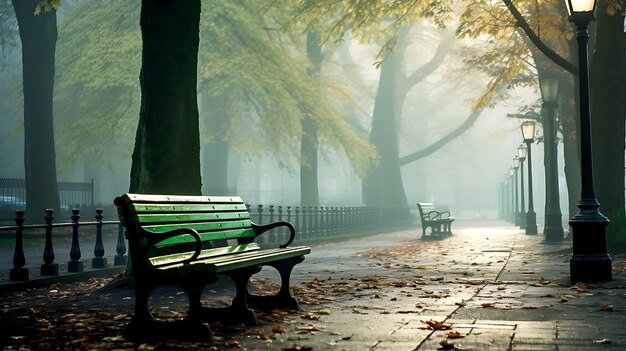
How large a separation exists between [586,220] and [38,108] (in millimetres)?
17157

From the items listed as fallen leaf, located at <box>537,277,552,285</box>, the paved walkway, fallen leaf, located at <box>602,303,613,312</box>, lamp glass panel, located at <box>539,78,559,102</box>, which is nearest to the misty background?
lamp glass panel, located at <box>539,78,559,102</box>

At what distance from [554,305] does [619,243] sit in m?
7.67

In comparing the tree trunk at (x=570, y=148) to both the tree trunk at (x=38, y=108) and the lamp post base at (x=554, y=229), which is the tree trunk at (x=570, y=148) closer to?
the lamp post base at (x=554, y=229)

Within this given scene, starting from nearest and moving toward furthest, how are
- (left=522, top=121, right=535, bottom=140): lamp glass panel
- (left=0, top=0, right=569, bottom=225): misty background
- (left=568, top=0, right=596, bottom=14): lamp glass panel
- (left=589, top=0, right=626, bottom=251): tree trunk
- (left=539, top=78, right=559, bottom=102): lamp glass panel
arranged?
(left=568, top=0, right=596, bottom=14): lamp glass panel, (left=589, top=0, right=626, bottom=251): tree trunk, (left=539, top=78, right=559, bottom=102): lamp glass panel, (left=0, top=0, right=569, bottom=225): misty background, (left=522, top=121, right=535, bottom=140): lamp glass panel

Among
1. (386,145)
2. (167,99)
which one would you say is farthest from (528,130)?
(167,99)

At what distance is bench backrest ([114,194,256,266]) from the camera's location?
6.19 m

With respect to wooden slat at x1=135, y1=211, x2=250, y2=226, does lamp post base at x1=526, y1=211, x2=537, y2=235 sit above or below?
below

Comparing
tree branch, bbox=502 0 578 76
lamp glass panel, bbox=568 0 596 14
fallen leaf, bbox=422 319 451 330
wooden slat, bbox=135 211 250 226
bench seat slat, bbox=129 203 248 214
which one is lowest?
fallen leaf, bbox=422 319 451 330

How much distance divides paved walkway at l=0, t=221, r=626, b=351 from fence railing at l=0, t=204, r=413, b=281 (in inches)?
100

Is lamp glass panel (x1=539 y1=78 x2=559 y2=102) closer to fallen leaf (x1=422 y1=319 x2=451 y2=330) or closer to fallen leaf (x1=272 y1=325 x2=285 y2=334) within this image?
fallen leaf (x1=422 y1=319 x2=451 y2=330)

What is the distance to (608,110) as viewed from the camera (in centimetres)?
1452

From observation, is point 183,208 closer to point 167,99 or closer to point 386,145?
point 167,99

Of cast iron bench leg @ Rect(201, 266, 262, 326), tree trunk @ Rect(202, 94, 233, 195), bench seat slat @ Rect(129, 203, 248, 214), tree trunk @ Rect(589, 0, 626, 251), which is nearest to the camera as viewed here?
bench seat slat @ Rect(129, 203, 248, 214)

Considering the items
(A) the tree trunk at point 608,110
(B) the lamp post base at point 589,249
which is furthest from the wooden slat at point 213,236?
(A) the tree trunk at point 608,110
